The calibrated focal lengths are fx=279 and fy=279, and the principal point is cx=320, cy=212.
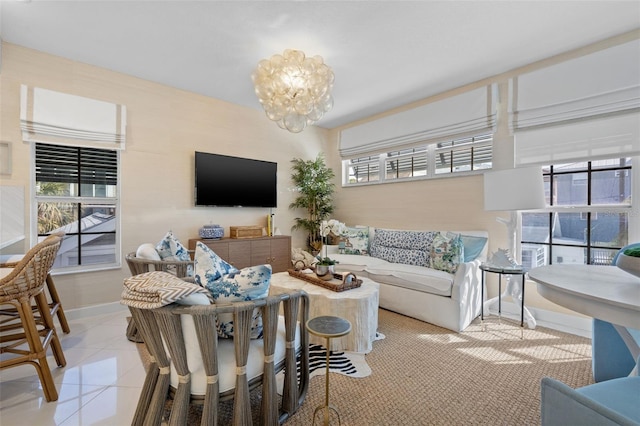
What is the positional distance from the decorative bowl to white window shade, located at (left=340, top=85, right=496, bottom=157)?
8.51ft

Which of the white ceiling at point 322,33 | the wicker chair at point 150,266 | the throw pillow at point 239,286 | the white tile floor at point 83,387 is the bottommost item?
the white tile floor at point 83,387

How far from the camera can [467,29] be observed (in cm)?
238

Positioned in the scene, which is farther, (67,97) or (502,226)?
→ (502,226)

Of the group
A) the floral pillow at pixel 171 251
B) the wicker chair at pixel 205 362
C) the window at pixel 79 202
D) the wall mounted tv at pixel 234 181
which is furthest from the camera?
the wall mounted tv at pixel 234 181

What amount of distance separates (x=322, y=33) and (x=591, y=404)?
2790 mm

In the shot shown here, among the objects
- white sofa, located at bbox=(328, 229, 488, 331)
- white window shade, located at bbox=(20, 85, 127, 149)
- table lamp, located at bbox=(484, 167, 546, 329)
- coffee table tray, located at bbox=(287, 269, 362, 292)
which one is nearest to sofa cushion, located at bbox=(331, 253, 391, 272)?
white sofa, located at bbox=(328, 229, 488, 331)

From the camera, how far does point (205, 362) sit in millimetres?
1164

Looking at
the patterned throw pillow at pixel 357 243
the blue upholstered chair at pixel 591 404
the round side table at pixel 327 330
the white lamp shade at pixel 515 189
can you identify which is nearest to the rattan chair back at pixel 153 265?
the round side table at pixel 327 330

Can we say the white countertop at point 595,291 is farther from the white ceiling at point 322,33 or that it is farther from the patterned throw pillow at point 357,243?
the patterned throw pillow at point 357,243

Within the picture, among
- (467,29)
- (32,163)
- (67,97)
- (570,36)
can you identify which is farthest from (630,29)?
(32,163)

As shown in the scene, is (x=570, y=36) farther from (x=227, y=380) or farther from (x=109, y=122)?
(x=109, y=122)

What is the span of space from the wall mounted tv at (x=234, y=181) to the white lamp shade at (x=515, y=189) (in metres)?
2.97

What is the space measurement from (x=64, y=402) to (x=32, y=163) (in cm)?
236

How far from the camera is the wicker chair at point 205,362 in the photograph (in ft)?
3.78
